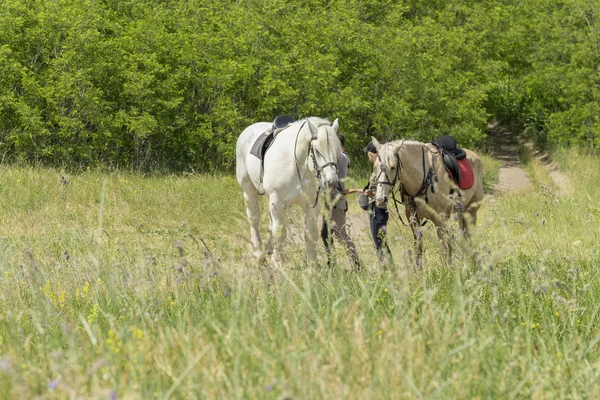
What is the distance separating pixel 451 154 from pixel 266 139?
204 cm

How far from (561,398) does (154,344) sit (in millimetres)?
1865

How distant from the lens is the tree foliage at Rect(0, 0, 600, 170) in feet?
→ 62.7

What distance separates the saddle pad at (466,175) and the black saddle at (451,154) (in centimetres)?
9

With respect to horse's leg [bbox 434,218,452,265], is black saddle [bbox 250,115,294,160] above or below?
above

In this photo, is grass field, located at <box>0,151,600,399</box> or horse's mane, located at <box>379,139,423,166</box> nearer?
grass field, located at <box>0,151,600,399</box>

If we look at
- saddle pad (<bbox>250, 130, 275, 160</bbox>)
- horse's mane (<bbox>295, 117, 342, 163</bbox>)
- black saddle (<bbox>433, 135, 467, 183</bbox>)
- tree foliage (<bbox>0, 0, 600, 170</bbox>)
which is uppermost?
horse's mane (<bbox>295, 117, 342, 163</bbox>)

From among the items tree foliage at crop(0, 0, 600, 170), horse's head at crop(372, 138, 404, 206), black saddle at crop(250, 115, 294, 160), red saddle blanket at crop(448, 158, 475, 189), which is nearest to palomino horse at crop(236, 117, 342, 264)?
black saddle at crop(250, 115, 294, 160)

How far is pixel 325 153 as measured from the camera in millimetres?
8094

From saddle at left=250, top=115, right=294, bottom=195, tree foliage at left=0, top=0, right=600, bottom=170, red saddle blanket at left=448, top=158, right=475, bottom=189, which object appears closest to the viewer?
saddle at left=250, top=115, right=294, bottom=195

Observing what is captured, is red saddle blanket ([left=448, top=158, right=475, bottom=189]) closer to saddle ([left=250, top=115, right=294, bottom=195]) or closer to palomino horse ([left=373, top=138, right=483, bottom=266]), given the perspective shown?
palomino horse ([left=373, top=138, right=483, bottom=266])

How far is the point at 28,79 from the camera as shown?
61.1 ft

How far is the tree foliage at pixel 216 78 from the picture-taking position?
1912 cm

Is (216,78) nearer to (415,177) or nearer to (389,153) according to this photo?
(415,177)

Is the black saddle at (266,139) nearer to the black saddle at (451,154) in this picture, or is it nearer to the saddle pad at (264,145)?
the saddle pad at (264,145)
